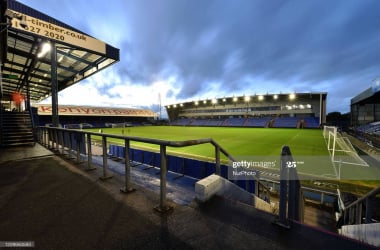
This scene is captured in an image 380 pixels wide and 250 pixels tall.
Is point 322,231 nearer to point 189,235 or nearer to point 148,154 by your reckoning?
point 189,235

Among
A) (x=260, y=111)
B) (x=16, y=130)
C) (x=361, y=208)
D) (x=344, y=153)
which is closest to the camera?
(x=361, y=208)

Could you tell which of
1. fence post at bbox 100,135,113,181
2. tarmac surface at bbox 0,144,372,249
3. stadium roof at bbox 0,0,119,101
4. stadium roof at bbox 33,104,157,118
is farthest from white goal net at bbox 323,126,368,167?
stadium roof at bbox 33,104,157,118

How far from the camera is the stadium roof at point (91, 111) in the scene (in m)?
35.7

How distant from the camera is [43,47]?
30.1 ft

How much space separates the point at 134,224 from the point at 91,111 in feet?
159

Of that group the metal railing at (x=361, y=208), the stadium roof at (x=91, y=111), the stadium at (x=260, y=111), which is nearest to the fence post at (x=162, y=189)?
the metal railing at (x=361, y=208)

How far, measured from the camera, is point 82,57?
1072cm

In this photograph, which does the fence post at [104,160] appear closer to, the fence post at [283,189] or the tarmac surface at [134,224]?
the tarmac surface at [134,224]

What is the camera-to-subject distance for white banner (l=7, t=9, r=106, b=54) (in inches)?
266

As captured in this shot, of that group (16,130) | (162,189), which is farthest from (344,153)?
(16,130)

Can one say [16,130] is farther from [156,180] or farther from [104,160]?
[156,180]

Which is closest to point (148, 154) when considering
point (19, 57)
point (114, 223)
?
point (114, 223)

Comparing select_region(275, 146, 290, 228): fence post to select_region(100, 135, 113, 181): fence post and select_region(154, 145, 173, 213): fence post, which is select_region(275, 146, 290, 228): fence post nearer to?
select_region(154, 145, 173, 213): fence post

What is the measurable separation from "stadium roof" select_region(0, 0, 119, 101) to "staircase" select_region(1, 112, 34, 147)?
1.77 m
